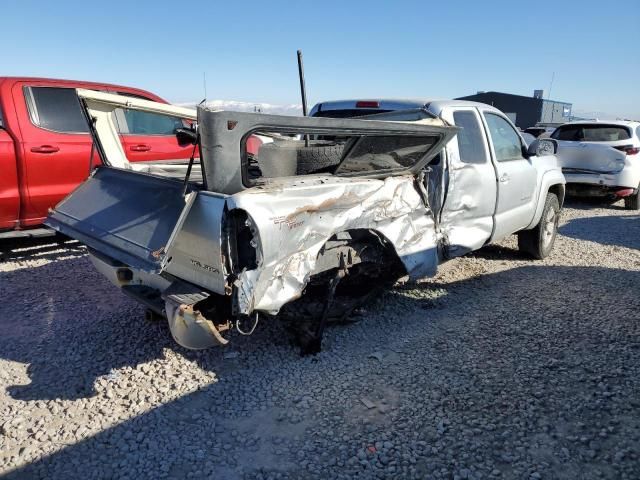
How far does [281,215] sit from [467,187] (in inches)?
87.7

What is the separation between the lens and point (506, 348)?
3.50 m

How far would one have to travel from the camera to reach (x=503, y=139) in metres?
4.99

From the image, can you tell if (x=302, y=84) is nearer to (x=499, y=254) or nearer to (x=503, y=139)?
(x=503, y=139)

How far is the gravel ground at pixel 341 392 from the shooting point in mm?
2387

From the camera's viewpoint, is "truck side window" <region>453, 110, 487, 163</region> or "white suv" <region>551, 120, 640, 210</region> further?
"white suv" <region>551, 120, 640, 210</region>

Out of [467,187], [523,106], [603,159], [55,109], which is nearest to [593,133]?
[603,159]

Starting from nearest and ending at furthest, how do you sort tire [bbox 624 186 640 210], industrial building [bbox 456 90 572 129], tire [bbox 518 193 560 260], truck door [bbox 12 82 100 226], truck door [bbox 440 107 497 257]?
truck door [bbox 440 107 497 257], truck door [bbox 12 82 100 226], tire [bbox 518 193 560 260], tire [bbox 624 186 640 210], industrial building [bbox 456 90 572 129]

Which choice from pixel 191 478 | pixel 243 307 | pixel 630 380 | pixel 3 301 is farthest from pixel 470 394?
pixel 3 301

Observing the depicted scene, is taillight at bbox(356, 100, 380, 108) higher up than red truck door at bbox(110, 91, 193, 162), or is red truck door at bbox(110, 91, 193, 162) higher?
taillight at bbox(356, 100, 380, 108)

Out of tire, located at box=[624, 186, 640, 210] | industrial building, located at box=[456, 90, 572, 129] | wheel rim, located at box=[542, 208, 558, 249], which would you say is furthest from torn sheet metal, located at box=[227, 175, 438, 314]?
Answer: industrial building, located at box=[456, 90, 572, 129]

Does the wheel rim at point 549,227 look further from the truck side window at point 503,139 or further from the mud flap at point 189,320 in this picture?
the mud flap at point 189,320

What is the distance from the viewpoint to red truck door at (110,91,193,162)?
19.5 ft

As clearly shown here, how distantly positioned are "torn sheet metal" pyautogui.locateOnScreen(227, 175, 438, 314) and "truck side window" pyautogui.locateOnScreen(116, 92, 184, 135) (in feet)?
12.0

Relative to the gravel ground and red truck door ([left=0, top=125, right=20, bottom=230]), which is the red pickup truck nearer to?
red truck door ([left=0, top=125, right=20, bottom=230])
